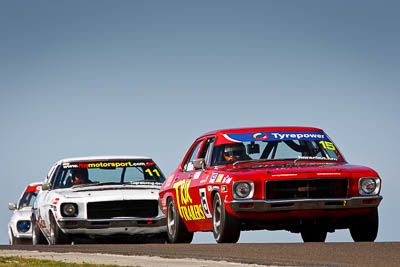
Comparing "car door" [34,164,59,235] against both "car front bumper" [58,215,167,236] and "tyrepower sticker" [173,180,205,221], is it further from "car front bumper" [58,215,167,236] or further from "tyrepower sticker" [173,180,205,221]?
"tyrepower sticker" [173,180,205,221]

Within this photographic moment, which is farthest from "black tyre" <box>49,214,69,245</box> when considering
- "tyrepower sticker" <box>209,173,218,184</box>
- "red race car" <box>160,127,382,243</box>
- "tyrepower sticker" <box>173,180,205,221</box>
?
"tyrepower sticker" <box>209,173,218,184</box>

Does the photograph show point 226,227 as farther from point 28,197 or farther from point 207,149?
point 28,197

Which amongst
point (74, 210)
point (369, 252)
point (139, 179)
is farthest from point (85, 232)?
point (369, 252)

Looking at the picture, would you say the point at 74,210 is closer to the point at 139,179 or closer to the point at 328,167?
the point at 139,179

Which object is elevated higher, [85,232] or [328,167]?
[328,167]

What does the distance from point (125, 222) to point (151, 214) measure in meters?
0.44

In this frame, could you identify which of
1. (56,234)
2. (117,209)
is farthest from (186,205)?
(56,234)

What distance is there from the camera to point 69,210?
17672 mm

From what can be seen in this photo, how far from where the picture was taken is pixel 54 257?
487 inches

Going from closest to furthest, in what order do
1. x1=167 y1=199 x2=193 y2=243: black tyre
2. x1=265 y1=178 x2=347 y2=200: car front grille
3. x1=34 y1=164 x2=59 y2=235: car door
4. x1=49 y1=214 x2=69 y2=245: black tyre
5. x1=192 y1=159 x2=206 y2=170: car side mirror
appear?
x1=265 y1=178 x2=347 y2=200: car front grille < x1=192 y1=159 x2=206 y2=170: car side mirror < x1=167 y1=199 x2=193 y2=243: black tyre < x1=49 y1=214 x2=69 y2=245: black tyre < x1=34 y1=164 x2=59 y2=235: car door

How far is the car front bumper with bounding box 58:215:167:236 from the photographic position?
17594mm

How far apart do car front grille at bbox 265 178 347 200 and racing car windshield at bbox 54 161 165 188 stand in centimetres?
549

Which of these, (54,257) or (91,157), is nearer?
(54,257)

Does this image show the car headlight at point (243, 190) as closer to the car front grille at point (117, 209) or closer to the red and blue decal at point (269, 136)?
the red and blue decal at point (269, 136)
